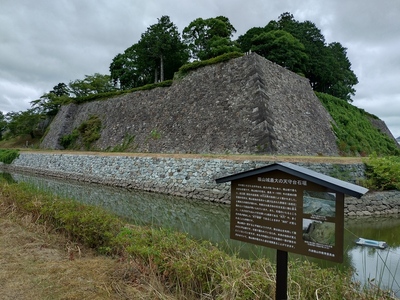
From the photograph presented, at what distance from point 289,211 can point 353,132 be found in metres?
22.4

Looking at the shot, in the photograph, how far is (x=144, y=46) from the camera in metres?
28.5

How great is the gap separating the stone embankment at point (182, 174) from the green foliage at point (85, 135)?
16.4ft

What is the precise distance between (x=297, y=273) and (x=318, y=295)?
0.28m

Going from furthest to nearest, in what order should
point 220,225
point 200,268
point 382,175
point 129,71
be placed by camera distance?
point 129,71
point 382,175
point 220,225
point 200,268

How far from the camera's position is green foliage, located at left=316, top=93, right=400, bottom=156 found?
1916cm

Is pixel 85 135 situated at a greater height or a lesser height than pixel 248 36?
lesser

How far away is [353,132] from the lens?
21.7m

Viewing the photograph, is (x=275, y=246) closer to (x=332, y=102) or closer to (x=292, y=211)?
(x=292, y=211)

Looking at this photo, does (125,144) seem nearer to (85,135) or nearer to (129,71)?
(85,135)

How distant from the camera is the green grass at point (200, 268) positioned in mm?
2441

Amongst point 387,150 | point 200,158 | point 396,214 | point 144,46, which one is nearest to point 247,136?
point 200,158

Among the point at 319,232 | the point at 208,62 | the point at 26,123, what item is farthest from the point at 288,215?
the point at 26,123

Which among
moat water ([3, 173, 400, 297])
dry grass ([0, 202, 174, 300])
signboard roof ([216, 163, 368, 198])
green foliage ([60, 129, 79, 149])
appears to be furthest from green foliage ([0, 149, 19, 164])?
signboard roof ([216, 163, 368, 198])

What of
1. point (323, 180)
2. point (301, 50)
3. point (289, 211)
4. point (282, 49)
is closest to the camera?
point (323, 180)
